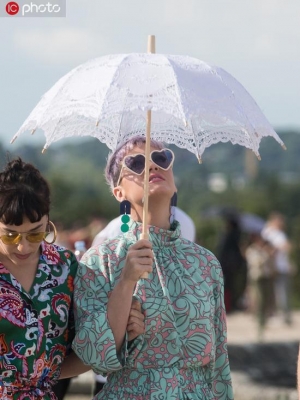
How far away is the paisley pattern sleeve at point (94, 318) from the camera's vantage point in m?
3.74

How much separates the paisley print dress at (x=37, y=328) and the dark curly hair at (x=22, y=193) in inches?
8.4

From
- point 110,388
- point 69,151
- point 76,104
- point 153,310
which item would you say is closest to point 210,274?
point 153,310

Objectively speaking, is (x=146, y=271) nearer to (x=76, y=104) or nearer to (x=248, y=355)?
(x=76, y=104)

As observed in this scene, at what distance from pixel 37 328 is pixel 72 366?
0.85ft

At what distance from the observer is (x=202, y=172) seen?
165ft

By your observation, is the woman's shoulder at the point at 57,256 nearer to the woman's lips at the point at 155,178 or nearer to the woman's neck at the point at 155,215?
the woman's neck at the point at 155,215

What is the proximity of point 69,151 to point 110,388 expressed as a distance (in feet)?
194

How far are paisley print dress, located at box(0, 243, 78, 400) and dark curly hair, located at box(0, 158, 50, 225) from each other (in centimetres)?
21

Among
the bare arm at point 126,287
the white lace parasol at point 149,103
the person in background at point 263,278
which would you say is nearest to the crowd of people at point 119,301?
the bare arm at point 126,287

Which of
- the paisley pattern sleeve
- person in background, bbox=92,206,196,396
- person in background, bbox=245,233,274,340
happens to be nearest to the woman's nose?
the paisley pattern sleeve

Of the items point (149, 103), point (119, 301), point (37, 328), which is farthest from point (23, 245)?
point (149, 103)

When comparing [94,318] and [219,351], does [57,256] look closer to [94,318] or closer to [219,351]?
[94,318]

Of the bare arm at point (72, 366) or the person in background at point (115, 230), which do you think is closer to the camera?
the bare arm at point (72, 366)

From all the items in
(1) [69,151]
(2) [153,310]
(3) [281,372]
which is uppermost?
(2) [153,310]
